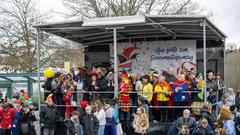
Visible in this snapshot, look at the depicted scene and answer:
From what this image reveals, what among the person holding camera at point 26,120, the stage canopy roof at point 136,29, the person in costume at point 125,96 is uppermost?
the stage canopy roof at point 136,29

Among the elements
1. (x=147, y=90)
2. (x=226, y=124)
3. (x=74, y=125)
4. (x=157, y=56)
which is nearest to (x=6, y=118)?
(x=74, y=125)

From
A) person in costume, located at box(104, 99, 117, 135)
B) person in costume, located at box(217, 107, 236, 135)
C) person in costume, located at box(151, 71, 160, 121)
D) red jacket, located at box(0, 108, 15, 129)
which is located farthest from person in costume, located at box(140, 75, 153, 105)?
red jacket, located at box(0, 108, 15, 129)

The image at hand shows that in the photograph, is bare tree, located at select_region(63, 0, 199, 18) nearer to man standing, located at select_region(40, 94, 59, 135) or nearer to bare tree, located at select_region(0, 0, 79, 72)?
bare tree, located at select_region(0, 0, 79, 72)

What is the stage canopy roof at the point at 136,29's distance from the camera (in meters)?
12.0

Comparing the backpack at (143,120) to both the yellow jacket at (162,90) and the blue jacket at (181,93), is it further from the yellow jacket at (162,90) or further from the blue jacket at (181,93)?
the blue jacket at (181,93)

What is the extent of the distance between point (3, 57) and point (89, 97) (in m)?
18.8

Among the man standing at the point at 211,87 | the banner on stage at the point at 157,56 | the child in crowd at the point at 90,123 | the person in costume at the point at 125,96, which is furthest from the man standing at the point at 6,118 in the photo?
the man standing at the point at 211,87

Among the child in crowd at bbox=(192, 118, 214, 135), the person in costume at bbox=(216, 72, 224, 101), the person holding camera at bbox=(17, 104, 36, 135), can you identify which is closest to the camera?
the child in crowd at bbox=(192, 118, 214, 135)

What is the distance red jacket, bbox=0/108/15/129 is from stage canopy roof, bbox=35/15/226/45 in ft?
9.80

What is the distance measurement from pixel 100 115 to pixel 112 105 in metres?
0.87

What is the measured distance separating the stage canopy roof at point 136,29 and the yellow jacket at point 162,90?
1.83 metres

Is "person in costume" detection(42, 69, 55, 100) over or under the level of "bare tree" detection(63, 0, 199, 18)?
under

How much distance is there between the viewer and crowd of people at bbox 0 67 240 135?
12.0 metres

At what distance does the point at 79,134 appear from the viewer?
11961mm
